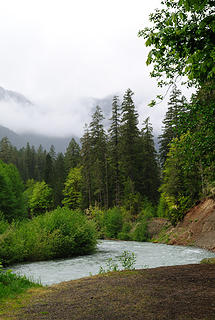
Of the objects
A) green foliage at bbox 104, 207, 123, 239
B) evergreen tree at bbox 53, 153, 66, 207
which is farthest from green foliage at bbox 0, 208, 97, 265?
evergreen tree at bbox 53, 153, 66, 207

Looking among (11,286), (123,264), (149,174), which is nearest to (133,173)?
(149,174)

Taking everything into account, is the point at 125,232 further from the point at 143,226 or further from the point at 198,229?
the point at 198,229

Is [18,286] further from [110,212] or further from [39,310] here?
[110,212]

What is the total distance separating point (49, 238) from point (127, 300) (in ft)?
42.8

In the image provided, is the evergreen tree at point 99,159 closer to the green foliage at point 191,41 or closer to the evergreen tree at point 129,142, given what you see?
the evergreen tree at point 129,142

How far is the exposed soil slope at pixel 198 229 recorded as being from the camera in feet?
76.3

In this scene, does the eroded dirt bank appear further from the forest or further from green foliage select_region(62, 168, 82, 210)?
green foliage select_region(62, 168, 82, 210)

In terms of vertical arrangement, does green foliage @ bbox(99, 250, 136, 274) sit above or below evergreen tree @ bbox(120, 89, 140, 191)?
below

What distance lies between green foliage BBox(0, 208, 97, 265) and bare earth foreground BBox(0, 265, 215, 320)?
8677 mm

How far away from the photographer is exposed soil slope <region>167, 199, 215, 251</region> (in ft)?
76.3

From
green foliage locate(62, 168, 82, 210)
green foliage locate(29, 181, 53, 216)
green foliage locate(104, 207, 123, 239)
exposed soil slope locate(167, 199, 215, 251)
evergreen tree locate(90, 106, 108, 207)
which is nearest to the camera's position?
exposed soil slope locate(167, 199, 215, 251)

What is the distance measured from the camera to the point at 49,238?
1812cm

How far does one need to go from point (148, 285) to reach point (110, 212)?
3192 centimetres

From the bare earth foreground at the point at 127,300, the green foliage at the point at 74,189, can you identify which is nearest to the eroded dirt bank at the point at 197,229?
the bare earth foreground at the point at 127,300
